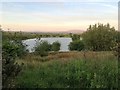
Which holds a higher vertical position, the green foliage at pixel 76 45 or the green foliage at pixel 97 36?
the green foliage at pixel 97 36

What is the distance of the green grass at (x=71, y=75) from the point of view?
20.9 feet

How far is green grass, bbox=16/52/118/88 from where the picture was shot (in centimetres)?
636

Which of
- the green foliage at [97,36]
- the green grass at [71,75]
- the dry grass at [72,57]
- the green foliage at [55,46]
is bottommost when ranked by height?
the green grass at [71,75]

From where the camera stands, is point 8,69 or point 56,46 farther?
point 56,46

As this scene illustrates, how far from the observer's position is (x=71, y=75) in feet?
22.2

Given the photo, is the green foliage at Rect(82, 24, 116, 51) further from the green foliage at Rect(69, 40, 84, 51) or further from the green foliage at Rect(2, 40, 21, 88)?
the green foliage at Rect(2, 40, 21, 88)

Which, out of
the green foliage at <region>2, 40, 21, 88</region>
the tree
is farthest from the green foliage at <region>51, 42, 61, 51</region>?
the green foliage at <region>2, 40, 21, 88</region>

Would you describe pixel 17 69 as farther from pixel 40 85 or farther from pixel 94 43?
pixel 94 43

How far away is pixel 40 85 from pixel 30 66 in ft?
4.88

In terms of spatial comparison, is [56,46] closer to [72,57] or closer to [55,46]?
[55,46]

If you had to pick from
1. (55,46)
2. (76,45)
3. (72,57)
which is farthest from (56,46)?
(72,57)

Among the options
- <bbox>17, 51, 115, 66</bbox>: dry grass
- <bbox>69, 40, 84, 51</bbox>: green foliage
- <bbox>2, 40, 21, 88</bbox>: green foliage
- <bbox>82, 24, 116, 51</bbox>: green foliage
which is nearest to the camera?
<bbox>2, 40, 21, 88</bbox>: green foliage

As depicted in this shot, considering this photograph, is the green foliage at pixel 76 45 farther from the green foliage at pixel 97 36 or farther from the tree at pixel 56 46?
the tree at pixel 56 46

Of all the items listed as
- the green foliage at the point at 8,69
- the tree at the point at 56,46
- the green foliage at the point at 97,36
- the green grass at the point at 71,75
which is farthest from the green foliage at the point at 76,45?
the green foliage at the point at 8,69
